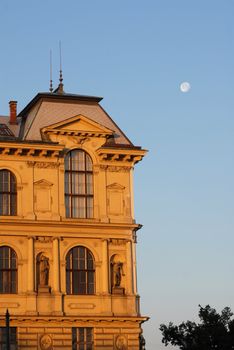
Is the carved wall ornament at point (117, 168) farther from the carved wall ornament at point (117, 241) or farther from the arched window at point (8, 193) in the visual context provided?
→ the arched window at point (8, 193)

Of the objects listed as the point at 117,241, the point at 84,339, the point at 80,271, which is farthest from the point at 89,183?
the point at 84,339

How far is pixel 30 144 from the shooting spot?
62469mm

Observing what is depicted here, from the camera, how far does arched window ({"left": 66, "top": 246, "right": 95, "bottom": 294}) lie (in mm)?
62406

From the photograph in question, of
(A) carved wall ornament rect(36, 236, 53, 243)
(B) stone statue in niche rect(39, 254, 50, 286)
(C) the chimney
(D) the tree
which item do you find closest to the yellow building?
(B) stone statue in niche rect(39, 254, 50, 286)

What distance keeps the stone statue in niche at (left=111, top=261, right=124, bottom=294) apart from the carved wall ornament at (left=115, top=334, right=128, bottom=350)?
8.70 ft

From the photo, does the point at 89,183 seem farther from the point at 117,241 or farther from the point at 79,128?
the point at 117,241

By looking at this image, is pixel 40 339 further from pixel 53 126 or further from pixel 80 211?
pixel 53 126

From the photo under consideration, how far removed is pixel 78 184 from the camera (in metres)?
64.1

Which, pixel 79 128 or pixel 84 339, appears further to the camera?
pixel 79 128

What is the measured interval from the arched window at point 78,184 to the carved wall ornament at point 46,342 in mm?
7286

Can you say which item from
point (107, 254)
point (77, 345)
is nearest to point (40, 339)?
point (77, 345)

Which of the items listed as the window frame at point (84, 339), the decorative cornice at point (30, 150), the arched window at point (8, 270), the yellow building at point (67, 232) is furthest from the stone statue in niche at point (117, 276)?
the decorative cornice at point (30, 150)

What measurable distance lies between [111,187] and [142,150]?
2972 mm

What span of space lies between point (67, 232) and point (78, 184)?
3164 millimetres
